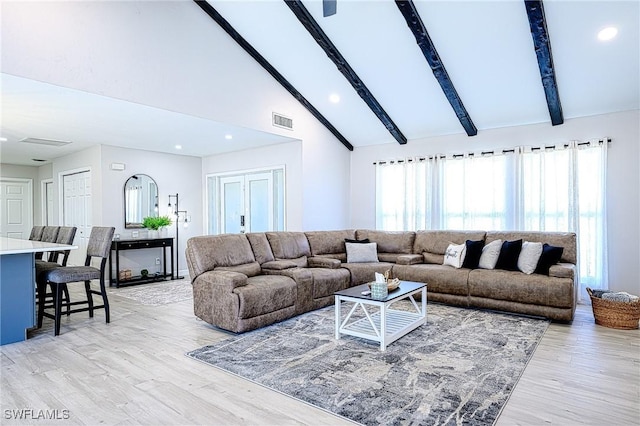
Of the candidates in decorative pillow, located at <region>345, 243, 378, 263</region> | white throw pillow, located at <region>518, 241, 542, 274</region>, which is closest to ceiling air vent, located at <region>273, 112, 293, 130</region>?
decorative pillow, located at <region>345, 243, 378, 263</region>

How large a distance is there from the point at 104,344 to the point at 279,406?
6.79 ft

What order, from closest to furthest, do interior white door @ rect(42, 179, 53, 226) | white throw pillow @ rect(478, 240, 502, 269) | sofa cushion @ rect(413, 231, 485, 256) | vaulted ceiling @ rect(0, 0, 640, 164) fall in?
1. vaulted ceiling @ rect(0, 0, 640, 164)
2. white throw pillow @ rect(478, 240, 502, 269)
3. sofa cushion @ rect(413, 231, 485, 256)
4. interior white door @ rect(42, 179, 53, 226)

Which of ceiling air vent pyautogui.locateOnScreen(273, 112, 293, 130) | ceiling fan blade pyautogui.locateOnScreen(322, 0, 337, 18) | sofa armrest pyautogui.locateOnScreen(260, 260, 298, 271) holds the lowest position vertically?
sofa armrest pyautogui.locateOnScreen(260, 260, 298, 271)

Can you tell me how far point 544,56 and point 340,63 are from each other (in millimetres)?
2432

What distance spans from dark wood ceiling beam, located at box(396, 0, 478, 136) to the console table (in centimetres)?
540

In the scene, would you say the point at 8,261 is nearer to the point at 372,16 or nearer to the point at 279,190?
Answer: the point at 279,190

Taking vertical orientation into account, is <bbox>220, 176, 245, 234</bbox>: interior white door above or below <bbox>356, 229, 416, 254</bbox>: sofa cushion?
above

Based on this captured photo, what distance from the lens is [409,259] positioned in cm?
543

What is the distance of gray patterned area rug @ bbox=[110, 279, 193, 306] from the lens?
519cm

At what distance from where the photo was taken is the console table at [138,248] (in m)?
6.17

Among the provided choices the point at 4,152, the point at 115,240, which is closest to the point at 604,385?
the point at 115,240

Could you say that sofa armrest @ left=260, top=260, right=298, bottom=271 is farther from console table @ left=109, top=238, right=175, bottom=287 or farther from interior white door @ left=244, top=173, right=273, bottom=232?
console table @ left=109, top=238, right=175, bottom=287

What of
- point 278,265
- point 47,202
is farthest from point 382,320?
point 47,202

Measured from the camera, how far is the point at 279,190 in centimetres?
664
